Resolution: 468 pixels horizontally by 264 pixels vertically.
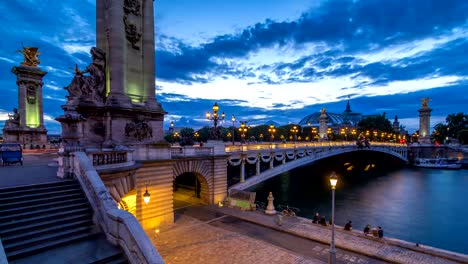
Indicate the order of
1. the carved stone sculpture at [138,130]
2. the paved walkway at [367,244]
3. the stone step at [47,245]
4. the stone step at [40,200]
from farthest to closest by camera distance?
the carved stone sculpture at [138,130], the paved walkway at [367,244], the stone step at [40,200], the stone step at [47,245]

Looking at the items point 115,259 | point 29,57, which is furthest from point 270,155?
point 29,57

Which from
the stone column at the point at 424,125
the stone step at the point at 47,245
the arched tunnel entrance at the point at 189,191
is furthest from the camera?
the stone column at the point at 424,125

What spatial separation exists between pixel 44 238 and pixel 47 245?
285 millimetres

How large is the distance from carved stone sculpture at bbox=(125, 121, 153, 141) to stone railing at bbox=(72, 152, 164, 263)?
8.80m

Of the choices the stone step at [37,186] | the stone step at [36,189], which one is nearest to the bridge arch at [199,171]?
the stone step at [37,186]

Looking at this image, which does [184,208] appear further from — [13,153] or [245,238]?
[13,153]

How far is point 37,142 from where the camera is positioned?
3694cm

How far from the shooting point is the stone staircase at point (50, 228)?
6.77m

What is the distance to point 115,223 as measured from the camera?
746 centimetres

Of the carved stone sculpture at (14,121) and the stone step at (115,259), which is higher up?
the carved stone sculpture at (14,121)

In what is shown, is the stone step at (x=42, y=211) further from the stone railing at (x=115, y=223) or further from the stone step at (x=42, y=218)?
the stone railing at (x=115, y=223)

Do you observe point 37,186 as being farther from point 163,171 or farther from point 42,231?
point 163,171

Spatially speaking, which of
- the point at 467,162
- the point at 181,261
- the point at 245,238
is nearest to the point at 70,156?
the point at 181,261

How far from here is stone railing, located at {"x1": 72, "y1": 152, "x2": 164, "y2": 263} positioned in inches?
264
